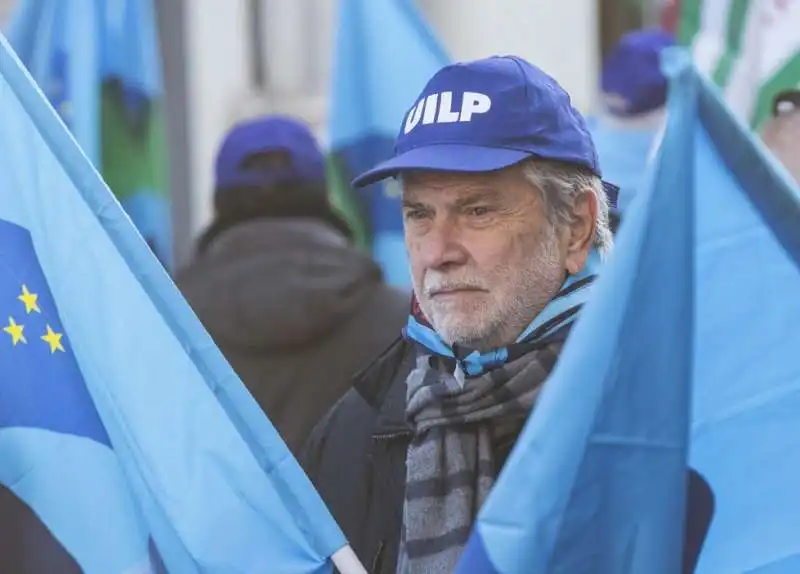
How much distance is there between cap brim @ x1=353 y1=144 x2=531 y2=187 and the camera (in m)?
2.93

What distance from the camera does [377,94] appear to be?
19.0ft

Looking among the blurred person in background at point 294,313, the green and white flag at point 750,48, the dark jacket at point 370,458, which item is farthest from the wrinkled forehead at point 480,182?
the green and white flag at point 750,48

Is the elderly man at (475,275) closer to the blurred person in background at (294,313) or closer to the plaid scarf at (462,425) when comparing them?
the plaid scarf at (462,425)

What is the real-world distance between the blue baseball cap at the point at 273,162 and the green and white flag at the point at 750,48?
1.04 meters

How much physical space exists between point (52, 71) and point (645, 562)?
3.61m

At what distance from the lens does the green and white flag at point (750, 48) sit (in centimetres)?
492

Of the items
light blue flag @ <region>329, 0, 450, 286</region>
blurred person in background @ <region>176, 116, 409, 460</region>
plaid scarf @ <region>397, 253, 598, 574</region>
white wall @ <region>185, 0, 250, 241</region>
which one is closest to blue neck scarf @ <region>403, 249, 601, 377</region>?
plaid scarf @ <region>397, 253, 598, 574</region>

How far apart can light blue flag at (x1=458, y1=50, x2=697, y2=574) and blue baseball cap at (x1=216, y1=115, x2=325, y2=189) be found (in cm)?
248

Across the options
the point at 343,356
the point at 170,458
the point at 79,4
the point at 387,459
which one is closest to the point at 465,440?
the point at 387,459

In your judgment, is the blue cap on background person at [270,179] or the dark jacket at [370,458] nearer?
the dark jacket at [370,458]

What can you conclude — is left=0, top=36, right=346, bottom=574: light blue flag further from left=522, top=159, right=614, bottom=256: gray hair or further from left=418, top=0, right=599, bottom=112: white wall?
left=418, top=0, right=599, bottom=112: white wall

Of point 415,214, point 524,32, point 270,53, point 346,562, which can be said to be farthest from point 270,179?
point 270,53

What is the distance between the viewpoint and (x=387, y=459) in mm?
3104

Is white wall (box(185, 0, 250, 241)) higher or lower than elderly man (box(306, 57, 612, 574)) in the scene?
lower
